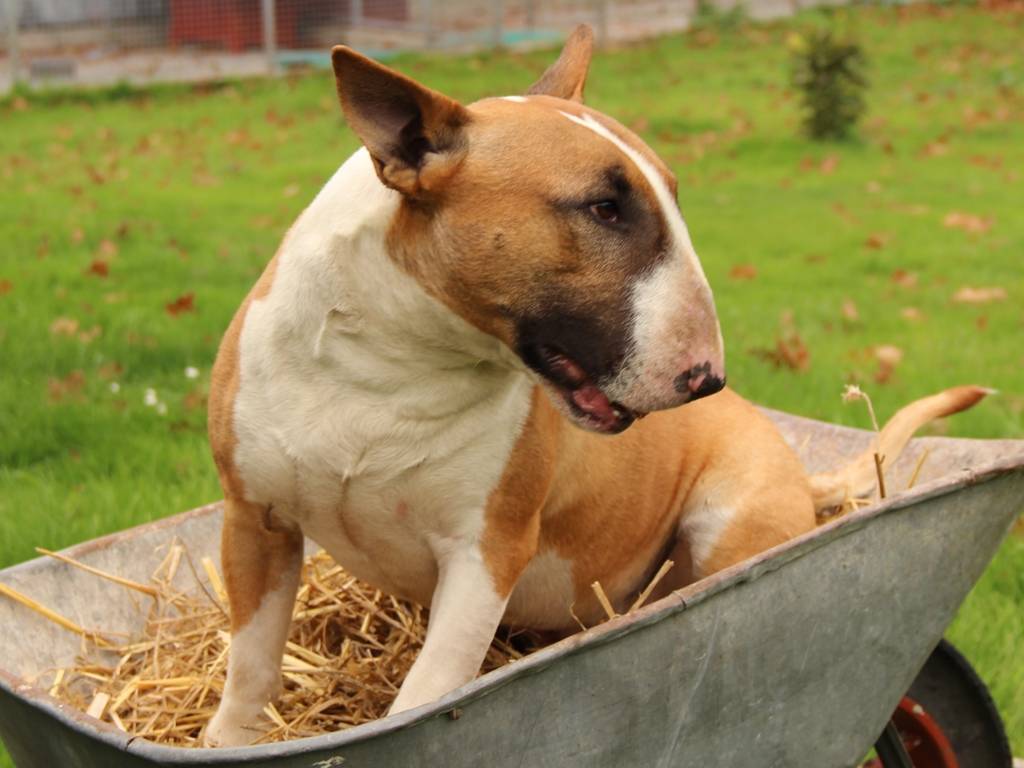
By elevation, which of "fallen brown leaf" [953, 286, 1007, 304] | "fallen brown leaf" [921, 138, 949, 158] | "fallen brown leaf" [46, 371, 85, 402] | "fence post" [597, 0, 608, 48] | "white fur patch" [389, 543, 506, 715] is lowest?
"fence post" [597, 0, 608, 48]

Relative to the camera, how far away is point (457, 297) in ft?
7.26

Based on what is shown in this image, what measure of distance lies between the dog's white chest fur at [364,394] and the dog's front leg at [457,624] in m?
0.05

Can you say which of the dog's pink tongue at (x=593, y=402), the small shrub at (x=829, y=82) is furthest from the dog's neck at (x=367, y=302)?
the small shrub at (x=829, y=82)

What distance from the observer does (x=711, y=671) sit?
2.15 metres

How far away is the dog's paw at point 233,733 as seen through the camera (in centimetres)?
262

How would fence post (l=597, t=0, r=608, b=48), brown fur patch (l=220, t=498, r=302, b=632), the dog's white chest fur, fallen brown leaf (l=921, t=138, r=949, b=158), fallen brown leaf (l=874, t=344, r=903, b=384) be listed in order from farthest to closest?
fence post (l=597, t=0, r=608, b=48)
fallen brown leaf (l=921, t=138, r=949, b=158)
fallen brown leaf (l=874, t=344, r=903, b=384)
brown fur patch (l=220, t=498, r=302, b=632)
the dog's white chest fur

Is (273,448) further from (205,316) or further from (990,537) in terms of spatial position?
(205,316)

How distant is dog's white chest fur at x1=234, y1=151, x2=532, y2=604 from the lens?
7.60 ft

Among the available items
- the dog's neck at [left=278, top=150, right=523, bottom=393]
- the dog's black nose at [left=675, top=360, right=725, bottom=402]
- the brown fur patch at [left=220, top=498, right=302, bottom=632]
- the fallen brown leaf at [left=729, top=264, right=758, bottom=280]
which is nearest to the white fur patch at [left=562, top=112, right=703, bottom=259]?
the dog's black nose at [left=675, top=360, right=725, bottom=402]

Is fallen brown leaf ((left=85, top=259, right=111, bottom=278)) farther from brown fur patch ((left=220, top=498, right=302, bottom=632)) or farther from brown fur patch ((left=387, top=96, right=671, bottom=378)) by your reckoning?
brown fur patch ((left=387, top=96, right=671, bottom=378))

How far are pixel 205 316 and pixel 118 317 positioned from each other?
0.36m

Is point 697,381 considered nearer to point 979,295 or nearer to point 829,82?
point 979,295

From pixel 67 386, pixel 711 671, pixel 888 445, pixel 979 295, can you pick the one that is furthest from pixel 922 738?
pixel 979 295

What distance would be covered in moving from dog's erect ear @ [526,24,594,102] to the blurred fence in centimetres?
1239
